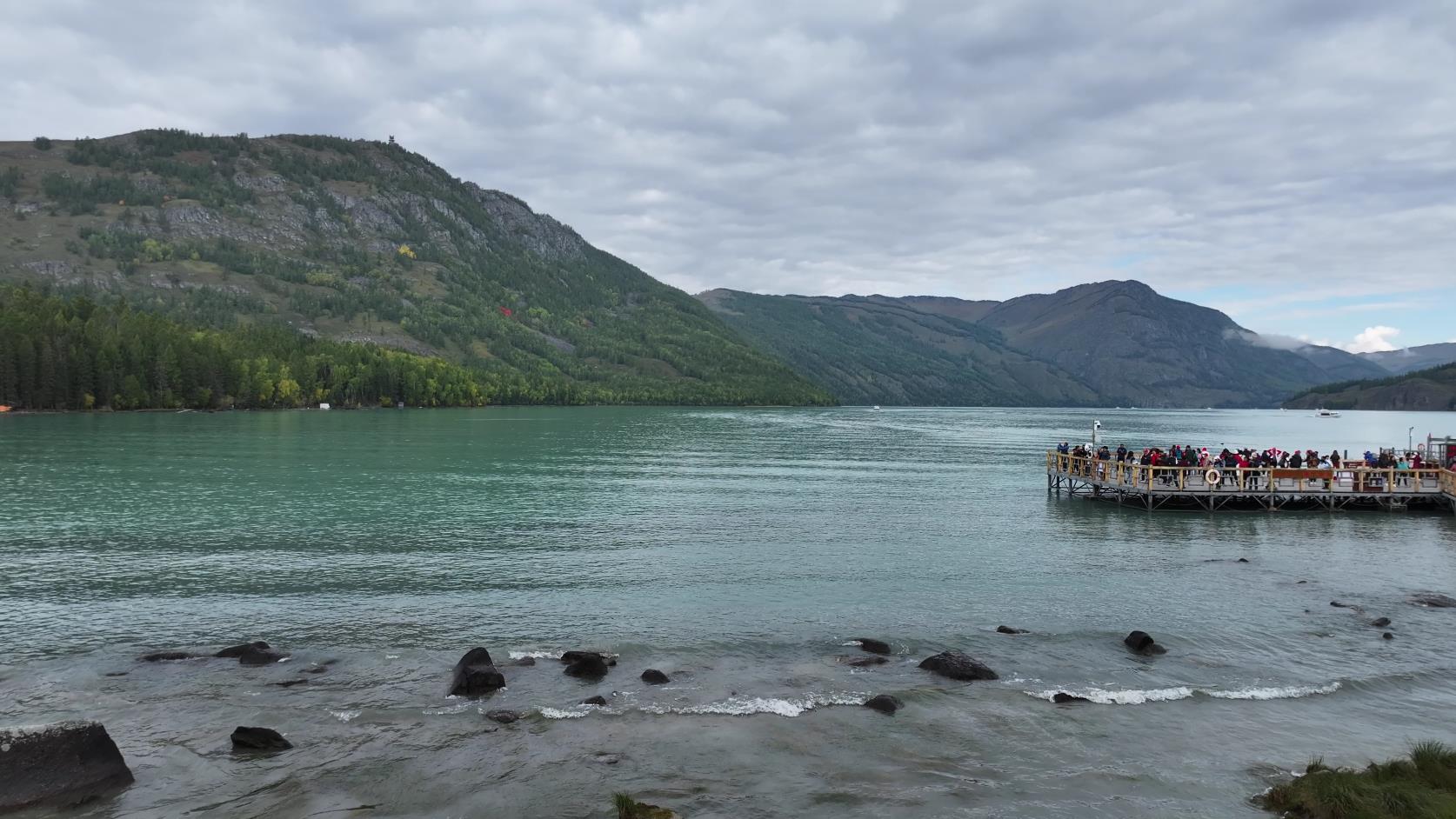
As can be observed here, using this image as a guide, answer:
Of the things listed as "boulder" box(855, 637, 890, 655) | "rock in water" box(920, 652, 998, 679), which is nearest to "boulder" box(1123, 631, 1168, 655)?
"rock in water" box(920, 652, 998, 679)

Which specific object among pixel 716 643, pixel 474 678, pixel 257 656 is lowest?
pixel 716 643

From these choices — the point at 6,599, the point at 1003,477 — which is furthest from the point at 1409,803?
the point at 1003,477

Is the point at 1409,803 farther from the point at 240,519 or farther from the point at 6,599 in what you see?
the point at 240,519

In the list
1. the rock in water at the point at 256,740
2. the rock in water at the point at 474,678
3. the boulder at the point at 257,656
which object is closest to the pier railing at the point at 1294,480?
the rock in water at the point at 474,678

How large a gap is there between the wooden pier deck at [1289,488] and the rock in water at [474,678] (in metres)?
58.8

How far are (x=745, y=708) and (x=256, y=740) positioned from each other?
38.7ft

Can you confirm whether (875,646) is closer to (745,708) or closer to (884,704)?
(884,704)

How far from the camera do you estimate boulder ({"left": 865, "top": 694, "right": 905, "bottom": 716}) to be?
71.7ft

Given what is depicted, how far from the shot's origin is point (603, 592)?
35.2 meters

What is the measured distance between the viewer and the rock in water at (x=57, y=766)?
628 inches

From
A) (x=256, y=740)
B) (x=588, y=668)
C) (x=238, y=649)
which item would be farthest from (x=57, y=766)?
(x=588, y=668)

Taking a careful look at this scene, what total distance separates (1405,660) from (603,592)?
95.0ft

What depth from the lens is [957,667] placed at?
81.9 feet

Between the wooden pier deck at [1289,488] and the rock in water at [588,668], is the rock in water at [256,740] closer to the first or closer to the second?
the rock in water at [588,668]
